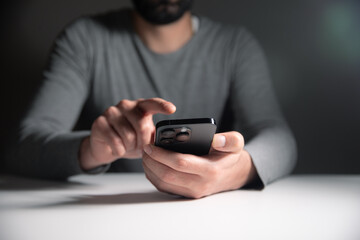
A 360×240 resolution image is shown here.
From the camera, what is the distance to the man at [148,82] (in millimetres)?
→ 959

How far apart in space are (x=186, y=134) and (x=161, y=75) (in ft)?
2.44

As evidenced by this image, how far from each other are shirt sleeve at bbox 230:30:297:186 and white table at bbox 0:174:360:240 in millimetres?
65

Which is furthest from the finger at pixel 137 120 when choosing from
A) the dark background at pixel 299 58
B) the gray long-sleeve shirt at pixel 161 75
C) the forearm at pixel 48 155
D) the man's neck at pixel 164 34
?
the dark background at pixel 299 58

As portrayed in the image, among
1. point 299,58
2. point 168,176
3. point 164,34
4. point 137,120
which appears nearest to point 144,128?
point 137,120

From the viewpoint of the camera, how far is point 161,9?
4.28ft

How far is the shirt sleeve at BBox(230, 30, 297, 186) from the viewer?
35.1 inches

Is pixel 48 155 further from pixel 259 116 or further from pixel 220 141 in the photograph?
pixel 259 116

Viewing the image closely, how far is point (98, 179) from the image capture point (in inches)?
37.2

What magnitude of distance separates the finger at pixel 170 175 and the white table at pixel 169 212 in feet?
0.12

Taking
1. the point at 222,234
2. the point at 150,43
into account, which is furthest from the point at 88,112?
the point at 222,234

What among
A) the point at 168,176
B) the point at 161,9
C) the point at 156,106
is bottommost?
the point at 168,176

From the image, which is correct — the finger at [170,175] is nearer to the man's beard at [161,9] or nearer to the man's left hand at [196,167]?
the man's left hand at [196,167]

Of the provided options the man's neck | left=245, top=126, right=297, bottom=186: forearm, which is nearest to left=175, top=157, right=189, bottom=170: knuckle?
left=245, top=126, right=297, bottom=186: forearm

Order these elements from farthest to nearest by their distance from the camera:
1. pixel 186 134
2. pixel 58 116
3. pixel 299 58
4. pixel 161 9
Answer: pixel 299 58 → pixel 161 9 → pixel 58 116 → pixel 186 134
